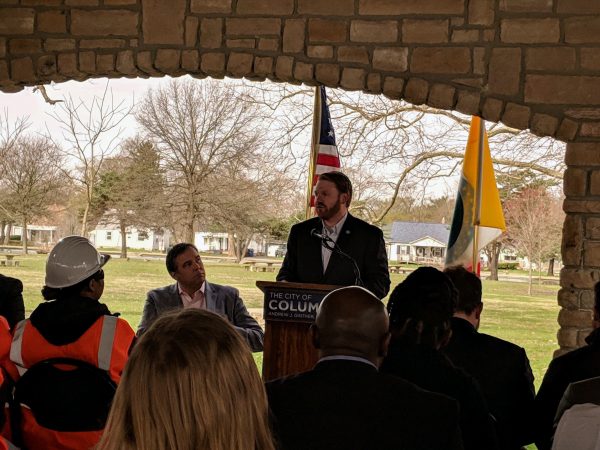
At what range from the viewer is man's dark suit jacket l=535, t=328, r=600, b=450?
8.94 ft

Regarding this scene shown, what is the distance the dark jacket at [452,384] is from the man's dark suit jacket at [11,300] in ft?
7.58

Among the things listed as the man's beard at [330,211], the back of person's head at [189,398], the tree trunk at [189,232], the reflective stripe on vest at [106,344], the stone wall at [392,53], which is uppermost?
the stone wall at [392,53]

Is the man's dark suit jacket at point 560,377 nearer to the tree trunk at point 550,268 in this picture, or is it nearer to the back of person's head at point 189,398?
the back of person's head at point 189,398

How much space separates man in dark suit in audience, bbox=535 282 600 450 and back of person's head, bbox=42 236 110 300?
62.3 inches

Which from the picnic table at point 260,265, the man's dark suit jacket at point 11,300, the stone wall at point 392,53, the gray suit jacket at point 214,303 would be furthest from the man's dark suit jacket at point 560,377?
the picnic table at point 260,265

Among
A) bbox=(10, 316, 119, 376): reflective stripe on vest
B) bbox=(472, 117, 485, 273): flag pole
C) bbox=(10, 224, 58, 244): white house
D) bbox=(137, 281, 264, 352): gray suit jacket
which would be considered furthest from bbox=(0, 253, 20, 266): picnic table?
bbox=(10, 316, 119, 376): reflective stripe on vest

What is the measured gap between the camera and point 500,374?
109 inches

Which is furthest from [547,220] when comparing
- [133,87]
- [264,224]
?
[133,87]

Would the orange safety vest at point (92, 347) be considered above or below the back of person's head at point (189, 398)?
below

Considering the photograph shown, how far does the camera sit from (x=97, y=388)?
246cm

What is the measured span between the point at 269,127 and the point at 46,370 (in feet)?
28.2

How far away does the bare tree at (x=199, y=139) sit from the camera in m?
11.0

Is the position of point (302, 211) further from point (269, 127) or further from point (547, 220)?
point (547, 220)

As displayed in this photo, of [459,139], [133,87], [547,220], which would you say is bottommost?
[547,220]
